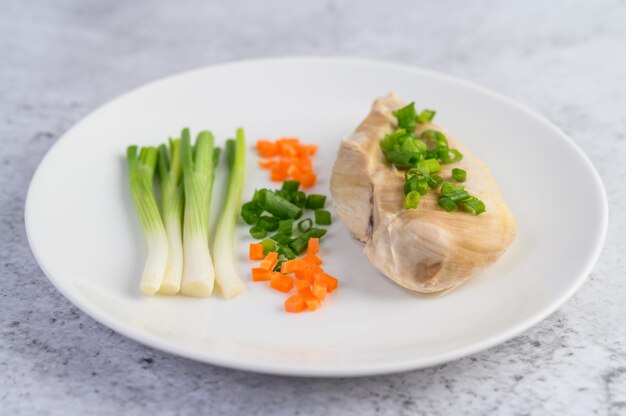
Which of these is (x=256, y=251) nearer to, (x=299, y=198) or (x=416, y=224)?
(x=299, y=198)

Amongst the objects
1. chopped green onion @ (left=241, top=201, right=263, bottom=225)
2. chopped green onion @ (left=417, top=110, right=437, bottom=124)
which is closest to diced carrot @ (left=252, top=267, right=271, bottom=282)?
chopped green onion @ (left=241, top=201, right=263, bottom=225)

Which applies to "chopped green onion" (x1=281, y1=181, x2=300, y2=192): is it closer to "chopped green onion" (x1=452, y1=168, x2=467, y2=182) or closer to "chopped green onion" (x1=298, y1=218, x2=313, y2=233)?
"chopped green onion" (x1=298, y1=218, x2=313, y2=233)

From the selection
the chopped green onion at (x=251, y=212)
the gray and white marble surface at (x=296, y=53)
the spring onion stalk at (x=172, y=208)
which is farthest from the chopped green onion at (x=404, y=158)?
the spring onion stalk at (x=172, y=208)

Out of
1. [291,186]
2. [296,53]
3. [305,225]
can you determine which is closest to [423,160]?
[305,225]

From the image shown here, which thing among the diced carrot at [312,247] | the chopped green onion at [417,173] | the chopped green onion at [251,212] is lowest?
the diced carrot at [312,247]

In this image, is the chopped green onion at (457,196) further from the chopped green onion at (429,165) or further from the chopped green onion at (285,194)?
the chopped green onion at (285,194)

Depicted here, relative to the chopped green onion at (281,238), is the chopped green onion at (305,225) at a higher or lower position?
higher
